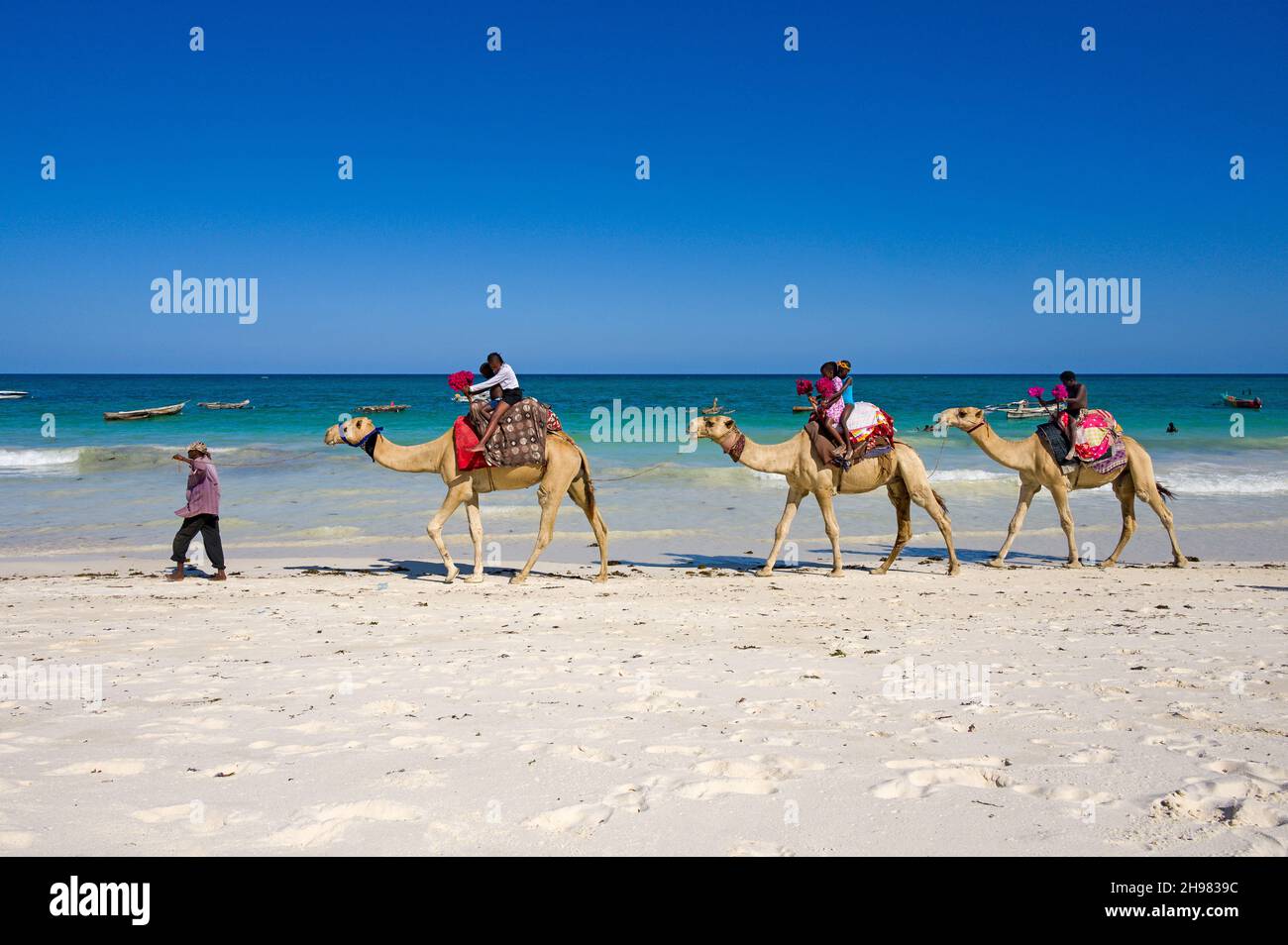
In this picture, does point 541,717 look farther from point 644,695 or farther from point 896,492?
point 896,492

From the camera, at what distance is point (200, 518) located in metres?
10.8

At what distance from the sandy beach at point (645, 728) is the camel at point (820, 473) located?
227 cm

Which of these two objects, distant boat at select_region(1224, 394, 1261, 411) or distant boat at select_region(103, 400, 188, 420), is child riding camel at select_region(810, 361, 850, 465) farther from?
distant boat at select_region(1224, 394, 1261, 411)

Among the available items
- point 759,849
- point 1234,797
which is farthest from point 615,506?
point 759,849

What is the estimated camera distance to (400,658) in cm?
676

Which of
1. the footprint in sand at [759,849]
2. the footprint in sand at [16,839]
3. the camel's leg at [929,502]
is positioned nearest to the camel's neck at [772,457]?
the camel's leg at [929,502]

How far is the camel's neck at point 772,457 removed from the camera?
37.3 ft

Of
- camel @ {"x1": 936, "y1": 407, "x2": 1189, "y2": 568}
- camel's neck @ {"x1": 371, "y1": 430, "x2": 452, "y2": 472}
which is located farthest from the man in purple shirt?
camel @ {"x1": 936, "y1": 407, "x2": 1189, "y2": 568}

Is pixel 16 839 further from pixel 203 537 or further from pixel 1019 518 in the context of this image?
pixel 1019 518

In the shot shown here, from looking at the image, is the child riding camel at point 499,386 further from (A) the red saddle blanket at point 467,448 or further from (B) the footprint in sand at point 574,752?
(B) the footprint in sand at point 574,752

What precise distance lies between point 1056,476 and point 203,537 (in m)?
11.1
